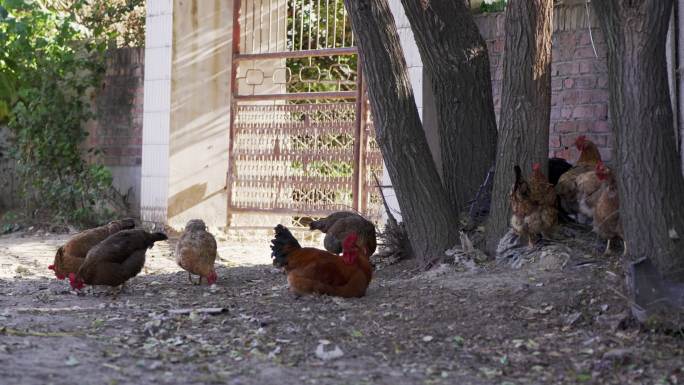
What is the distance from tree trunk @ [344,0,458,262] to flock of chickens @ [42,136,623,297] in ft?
2.01

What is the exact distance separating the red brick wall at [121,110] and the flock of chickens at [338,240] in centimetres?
437

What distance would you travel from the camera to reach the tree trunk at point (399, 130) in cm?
771

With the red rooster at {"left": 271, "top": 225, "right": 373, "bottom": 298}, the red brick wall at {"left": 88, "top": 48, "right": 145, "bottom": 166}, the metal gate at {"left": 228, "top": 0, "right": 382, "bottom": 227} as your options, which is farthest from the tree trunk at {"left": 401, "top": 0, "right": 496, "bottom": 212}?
the red brick wall at {"left": 88, "top": 48, "right": 145, "bottom": 166}

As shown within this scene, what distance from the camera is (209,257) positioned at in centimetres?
823

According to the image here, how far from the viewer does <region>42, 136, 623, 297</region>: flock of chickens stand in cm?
716

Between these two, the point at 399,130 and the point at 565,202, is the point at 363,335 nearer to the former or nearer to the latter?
the point at 399,130

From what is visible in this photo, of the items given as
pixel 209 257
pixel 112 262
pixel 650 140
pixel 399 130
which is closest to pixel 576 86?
pixel 399 130

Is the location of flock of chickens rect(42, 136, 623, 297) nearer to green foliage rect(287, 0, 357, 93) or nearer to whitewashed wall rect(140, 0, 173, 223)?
green foliage rect(287, 0, 357, 93)

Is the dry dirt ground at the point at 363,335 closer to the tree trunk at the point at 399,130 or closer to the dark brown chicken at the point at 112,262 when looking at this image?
the dark brown chicken at the point at 112,262

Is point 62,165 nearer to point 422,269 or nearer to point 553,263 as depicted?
point 422,269

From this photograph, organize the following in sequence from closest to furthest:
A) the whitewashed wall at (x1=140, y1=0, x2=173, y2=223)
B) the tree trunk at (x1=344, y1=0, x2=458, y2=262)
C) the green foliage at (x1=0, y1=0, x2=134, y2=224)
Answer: the tree trunk at (x1=344, y1=0, x2=458, y2=262), the whitewashed wall at (x1=140, y1=0, x2=173, y2=223), the green foliage at (x1=0, y1=0, x2=134, y2=224)

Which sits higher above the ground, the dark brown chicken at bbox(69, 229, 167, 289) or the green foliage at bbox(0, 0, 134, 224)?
the green foliage at bbox(0, 0, 134, 224)

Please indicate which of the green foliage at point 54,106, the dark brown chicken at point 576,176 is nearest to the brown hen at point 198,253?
the dark brown chicken at point 576,176

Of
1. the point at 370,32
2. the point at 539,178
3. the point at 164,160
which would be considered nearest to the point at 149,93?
the point at 164,160
